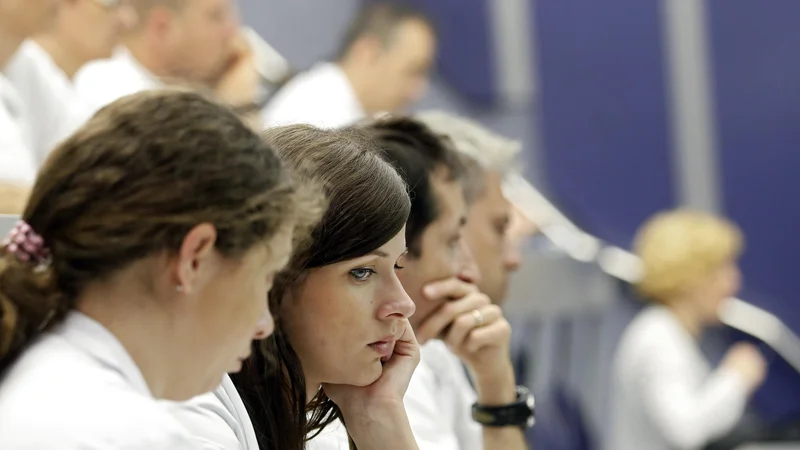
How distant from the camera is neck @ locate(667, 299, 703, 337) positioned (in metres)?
4.08

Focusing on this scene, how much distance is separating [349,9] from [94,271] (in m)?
4.61

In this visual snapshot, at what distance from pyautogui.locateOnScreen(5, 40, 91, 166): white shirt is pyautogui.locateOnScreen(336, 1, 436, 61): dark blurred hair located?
6.02 feet

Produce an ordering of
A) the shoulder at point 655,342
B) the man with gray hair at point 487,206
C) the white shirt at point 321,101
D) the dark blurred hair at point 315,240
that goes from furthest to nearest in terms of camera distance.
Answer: the shoulder at point 655,342 < the white shirt at point 321,101 < the man with gray hair at point 487,206 < the dark blurred hair at point 315,240

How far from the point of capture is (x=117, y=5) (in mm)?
2539

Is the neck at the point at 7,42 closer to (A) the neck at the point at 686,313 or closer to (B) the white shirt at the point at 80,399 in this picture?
(B) the white shirt at the point at 80,399

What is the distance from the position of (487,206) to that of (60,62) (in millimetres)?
967

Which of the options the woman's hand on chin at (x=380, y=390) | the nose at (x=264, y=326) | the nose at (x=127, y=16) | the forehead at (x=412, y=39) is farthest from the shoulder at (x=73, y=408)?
the forehead at (x=412, y=39)

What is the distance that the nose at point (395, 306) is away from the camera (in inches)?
56.2

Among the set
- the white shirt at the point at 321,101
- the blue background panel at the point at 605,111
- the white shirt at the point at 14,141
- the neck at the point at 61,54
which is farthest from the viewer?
the blue background panel at the point at 605,111

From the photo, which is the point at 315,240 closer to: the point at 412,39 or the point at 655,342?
the point at 655,342

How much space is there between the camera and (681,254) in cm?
415

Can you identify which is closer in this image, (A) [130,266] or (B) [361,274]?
(A) [130,266]

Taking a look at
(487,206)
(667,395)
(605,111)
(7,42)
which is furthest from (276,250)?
(605,111)

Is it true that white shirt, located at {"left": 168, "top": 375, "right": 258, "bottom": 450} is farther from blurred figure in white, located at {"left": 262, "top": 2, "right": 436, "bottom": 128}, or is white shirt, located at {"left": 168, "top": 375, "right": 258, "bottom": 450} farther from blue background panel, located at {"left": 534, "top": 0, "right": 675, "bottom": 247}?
blue background panel, located at {"left": 534, "top": 0, "right": 675, "bottom": 247}
